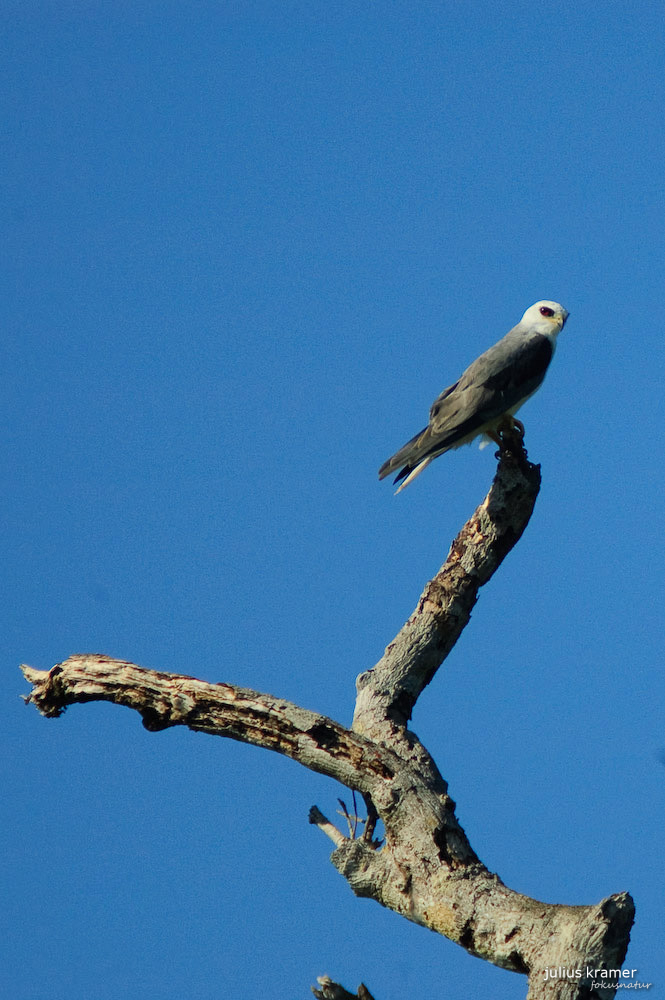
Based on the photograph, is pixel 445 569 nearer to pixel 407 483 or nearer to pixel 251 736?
pixel 407 483

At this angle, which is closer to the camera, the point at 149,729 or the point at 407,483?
the point at 149,729

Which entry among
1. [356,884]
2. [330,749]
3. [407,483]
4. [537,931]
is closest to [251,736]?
[330,749]

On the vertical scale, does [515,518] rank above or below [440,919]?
above

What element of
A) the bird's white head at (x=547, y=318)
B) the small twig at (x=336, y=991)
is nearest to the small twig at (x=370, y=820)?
the small twig at (x=336, y=991)

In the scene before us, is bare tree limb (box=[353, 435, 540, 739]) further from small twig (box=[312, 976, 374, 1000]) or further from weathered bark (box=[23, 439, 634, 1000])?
small twig (box=[312, 976, 374, 1000])

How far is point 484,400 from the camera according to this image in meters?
8.31

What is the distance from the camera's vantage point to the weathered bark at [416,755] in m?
5.09

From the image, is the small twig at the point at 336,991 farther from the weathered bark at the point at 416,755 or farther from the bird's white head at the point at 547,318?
the bird's white head at the point at 547,318

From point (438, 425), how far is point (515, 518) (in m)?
1.33

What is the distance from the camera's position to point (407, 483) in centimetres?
805

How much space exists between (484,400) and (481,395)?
0.08m

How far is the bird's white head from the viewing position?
9.74m

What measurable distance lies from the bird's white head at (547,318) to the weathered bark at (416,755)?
8.12 ft

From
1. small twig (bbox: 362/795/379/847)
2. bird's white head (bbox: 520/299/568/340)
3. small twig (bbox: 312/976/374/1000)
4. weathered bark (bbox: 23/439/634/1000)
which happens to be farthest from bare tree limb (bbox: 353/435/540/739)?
bird's white head (bbox: 520/299/568/340)
